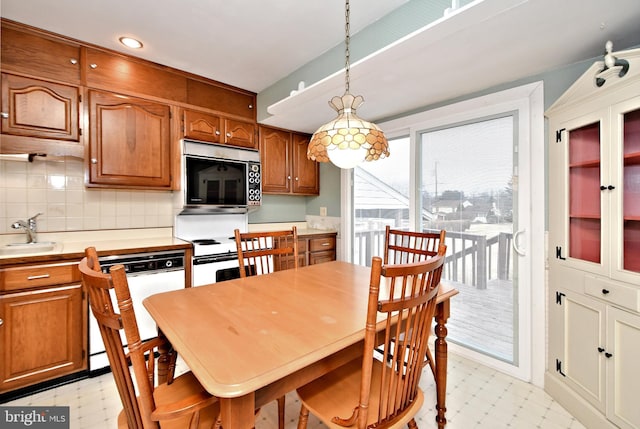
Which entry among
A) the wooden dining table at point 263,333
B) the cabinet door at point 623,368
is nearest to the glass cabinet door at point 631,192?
the cabinet door at point 623,368

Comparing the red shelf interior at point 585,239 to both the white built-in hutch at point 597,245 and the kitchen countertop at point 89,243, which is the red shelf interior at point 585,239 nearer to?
the white built-in hutch at point 597,245

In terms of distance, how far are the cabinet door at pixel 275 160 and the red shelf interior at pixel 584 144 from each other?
8.45 ft

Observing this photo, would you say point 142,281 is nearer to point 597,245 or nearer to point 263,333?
point 263,333

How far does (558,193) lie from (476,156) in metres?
0.66

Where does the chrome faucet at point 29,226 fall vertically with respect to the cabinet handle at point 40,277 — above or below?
above

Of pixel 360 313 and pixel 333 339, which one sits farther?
pixel 360 313

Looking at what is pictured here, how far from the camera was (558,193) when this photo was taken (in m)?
1.81

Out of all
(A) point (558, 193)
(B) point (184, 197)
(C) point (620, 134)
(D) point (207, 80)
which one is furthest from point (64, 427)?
(C) point (620, 134)

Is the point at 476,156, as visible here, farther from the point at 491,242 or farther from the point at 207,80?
the point at 207,80

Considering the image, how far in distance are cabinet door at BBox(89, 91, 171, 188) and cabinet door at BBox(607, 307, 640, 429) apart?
3206mm

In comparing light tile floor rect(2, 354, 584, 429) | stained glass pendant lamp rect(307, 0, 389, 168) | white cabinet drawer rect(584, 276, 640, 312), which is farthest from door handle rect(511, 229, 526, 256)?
stained glass pendant lamp rect(307, 0, 389, 168)

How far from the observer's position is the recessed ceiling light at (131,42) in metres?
2.12

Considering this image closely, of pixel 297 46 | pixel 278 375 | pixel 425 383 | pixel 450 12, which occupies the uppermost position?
pixel 297 46

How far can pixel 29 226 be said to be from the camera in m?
2.20
